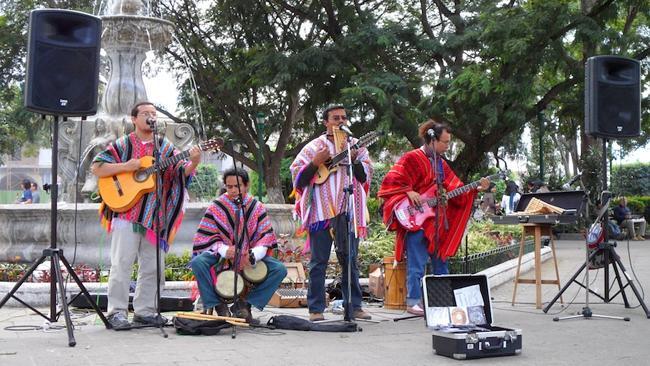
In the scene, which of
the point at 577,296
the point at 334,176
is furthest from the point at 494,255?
the point at 334,176

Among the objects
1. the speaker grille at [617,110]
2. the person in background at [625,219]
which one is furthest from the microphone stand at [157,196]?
the person in background at [625,219]

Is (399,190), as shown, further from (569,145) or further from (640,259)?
(569,145)

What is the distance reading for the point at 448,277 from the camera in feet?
21.2

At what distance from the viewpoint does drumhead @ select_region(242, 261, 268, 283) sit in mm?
7355

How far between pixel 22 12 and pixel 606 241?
21.8 m

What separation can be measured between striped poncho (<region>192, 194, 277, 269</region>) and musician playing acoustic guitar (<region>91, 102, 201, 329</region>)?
0.31 m

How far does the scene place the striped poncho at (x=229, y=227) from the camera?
7.41m

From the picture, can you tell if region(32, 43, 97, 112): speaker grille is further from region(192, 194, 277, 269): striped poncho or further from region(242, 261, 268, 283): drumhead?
region(242, 261, 268, 283): drumhead

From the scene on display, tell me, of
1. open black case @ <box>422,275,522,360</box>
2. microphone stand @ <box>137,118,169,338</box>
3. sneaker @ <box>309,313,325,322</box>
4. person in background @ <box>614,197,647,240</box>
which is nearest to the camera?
open black case @ <box>422,275,522,360</box>

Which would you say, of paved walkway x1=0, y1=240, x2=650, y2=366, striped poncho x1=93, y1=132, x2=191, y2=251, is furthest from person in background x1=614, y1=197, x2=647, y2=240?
striped poncho x1=93, y1=132, x2=191, y2=251

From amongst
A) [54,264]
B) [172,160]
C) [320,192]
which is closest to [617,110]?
[320,192]

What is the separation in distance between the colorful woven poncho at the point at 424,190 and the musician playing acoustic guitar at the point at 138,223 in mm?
2259

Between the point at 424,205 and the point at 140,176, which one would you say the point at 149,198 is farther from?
the point at 424,205

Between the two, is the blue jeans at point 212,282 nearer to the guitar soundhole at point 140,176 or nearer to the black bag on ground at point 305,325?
the black bag on ground at point 305,325
